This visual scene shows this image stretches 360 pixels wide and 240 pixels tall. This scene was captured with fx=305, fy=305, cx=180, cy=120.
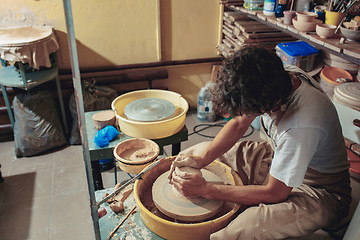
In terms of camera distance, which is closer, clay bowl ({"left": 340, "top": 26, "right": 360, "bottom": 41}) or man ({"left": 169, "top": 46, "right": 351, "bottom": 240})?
man ({"left": 169, "top": 46, "right": 351, "bottom": 240})

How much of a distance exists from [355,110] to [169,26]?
2.32 meters

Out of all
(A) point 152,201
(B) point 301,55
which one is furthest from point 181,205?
(B) point 301,55

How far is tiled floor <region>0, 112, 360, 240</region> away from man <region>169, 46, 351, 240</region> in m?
0.44

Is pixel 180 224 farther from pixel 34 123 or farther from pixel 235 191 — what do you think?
pixel 34 123

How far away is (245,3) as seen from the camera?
327cm

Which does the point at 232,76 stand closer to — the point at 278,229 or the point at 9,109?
the point at 278,229

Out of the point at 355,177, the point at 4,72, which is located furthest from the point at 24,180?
the point at 355,177

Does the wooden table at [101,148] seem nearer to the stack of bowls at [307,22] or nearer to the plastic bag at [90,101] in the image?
the plastic bag at [90,101]

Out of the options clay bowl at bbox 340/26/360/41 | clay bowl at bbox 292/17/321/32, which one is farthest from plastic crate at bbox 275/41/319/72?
clay bowl at bbox 340/26/360/41

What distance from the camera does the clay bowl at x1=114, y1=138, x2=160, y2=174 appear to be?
1868 millimetres

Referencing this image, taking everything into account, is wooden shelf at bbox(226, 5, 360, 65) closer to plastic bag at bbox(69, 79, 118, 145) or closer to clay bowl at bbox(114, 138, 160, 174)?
clay bowl at bbox(114, 138, 160, 174)

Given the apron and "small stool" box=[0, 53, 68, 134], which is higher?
"small stool" box=[0, 53, 68, 134]

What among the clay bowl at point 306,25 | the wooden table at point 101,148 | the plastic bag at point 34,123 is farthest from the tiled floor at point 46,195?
the clay bowl at point 306,25

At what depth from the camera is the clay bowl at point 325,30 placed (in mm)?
2218
